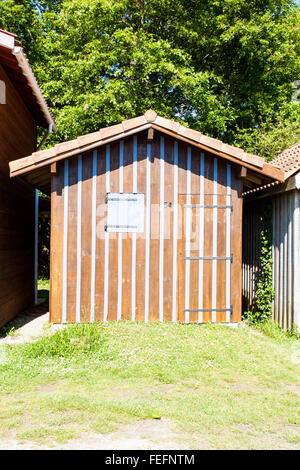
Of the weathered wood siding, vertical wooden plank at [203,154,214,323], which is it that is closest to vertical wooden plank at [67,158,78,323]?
vertical wooden plank at [203,154,214,323]

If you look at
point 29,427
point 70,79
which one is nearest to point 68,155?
point 29,427

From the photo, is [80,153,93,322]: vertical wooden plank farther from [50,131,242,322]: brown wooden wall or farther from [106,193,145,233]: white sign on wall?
[106,193,145,233]: white sign on wall

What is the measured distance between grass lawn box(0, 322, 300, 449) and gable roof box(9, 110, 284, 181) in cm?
289

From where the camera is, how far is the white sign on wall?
7324 millimetres

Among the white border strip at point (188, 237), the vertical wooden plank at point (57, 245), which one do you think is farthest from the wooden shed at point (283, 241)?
the vertical wooden plank at point (57, 245)

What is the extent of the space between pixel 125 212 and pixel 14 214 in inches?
106

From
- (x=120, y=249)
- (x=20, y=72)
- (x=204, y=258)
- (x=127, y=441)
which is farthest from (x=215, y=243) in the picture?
(x=20, y=72)

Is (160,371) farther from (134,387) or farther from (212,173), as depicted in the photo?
(212,173)

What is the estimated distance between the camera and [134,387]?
4.69m

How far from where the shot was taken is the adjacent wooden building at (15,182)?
723cm

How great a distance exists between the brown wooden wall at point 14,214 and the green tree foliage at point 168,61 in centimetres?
612

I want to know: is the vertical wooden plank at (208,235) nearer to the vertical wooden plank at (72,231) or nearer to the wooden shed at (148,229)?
the wooden shed at (148,229)
